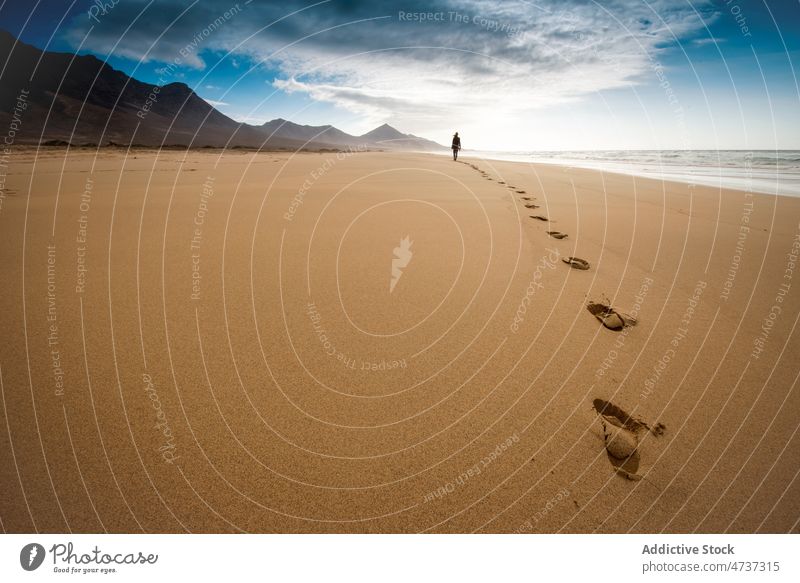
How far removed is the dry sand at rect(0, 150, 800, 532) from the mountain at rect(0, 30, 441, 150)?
3158cm

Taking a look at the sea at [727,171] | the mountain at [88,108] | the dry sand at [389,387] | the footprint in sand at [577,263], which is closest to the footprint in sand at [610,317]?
the dry sand at [389,387]

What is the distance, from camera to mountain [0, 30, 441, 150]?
140 ft

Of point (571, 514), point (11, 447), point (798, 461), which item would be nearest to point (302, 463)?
point (571, 514)

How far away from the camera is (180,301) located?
9.59ft

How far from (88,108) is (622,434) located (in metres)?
97.7

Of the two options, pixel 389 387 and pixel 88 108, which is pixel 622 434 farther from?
pixel 88 108

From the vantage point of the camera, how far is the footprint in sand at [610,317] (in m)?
2.74

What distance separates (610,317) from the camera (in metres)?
2.79

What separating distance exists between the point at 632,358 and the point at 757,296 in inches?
79.4

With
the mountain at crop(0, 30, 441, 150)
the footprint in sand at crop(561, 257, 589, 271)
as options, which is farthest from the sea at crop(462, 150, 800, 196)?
the mountain at crop(0, 30, 441, 150)

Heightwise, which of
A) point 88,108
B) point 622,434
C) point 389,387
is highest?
point 88,108

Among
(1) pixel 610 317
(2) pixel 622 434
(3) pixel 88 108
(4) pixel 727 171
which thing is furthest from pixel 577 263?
(3) pixel 88 108

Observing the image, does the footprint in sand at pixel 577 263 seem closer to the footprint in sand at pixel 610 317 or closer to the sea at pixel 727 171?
the footprint in sand at pixel 610 317

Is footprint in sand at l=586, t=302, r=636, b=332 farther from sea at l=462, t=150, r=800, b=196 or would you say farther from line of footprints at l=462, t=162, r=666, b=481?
sea at l=462, t=150, r=800, b=196
